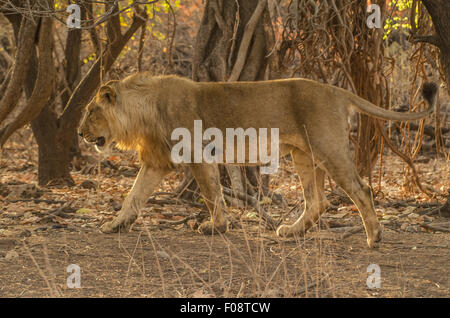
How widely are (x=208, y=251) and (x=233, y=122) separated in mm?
1020

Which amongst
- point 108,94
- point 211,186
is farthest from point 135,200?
point 108,94

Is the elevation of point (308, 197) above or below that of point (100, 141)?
below

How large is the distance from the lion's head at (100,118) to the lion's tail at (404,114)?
6.09ft

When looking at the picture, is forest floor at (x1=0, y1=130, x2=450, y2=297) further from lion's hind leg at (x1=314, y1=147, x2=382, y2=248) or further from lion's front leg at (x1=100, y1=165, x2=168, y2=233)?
lion's hind leg at (x1=314, y1=147, x2=382, y2=248)

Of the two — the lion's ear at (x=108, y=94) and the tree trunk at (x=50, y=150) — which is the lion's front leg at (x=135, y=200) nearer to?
the lion's ear at (x=108, y=94)

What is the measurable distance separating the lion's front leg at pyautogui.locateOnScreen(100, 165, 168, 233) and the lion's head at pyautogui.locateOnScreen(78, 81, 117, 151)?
0.41 metres

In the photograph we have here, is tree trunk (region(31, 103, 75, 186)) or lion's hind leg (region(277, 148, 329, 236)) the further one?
tree trunk (region(31, 103, 75, 186))

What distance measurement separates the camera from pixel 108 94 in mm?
4793

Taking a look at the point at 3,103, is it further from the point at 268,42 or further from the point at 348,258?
the point at 348,258

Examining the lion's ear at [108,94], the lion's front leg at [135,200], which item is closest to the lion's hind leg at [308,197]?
the lion's front leg at [135,200]

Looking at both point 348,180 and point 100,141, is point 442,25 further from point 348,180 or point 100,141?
point 100,141

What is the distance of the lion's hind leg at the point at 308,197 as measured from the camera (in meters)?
4.87

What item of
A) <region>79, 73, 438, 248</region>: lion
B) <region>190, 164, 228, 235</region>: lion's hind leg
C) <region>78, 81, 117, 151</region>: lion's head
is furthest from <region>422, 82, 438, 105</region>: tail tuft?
<region>78, 81, 117, 151</region>: lion's head

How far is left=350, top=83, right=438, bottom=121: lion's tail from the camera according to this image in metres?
4.49
